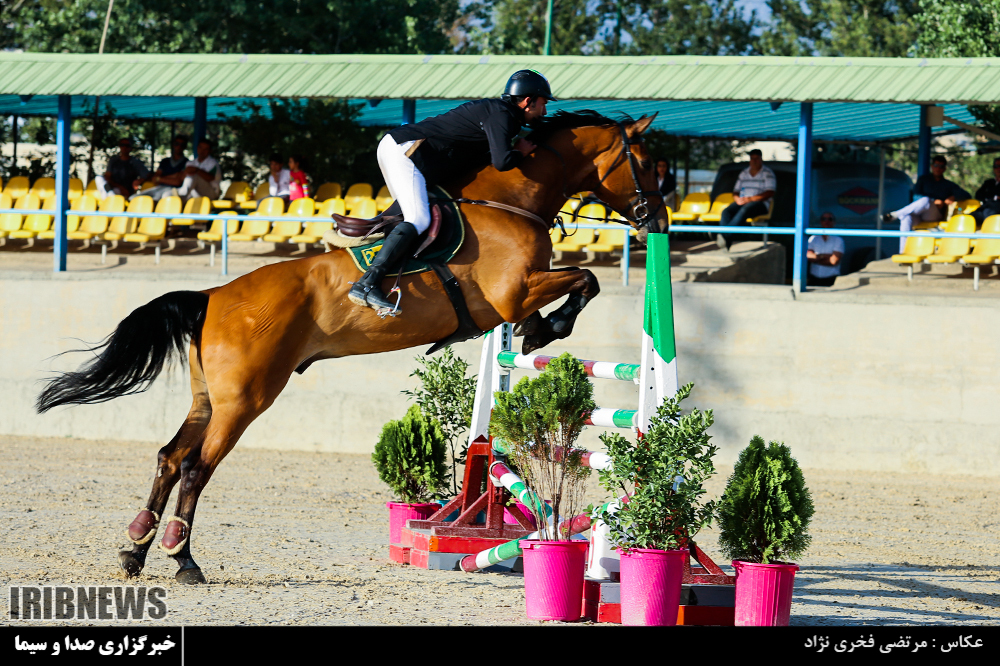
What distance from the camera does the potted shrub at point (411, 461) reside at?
6754mm

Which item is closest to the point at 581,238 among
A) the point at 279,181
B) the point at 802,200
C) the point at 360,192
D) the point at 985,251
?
the point at 802,200

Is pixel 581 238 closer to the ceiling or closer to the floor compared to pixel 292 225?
closer to the floor

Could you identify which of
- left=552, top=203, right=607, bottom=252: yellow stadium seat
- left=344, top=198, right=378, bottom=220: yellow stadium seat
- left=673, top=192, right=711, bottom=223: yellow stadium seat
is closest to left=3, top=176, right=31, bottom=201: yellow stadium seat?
left=344, top=198, right=378, bottom=220: yellow stadium seat

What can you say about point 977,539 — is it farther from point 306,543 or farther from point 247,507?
point 247,507

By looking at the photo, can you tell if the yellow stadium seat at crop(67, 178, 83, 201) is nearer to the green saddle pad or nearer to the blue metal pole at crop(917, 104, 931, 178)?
the blue metal pole at crop(917, 104, 931, 178)

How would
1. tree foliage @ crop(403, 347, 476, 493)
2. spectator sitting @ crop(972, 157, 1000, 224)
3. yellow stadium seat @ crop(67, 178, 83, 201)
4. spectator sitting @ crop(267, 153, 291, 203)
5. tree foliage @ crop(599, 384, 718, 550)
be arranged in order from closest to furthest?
tree foliage @ crop(599, 384, 718, 550)
tree foliage @ crop(403, 347, 476, 493)
spectator sitting @ crop(972, 157, 1000, 224)
spectator sitting @ crop(267, 153, 291, 203)
yellow stadium seat @ crop(67, 178, 83, 201)

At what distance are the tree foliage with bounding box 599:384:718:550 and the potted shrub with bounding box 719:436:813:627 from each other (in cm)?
14

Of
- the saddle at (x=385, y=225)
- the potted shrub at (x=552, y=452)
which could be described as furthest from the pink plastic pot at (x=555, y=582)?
the saddle at (x=385, y=225)

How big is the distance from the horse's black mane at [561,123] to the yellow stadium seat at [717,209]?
26.2 ft

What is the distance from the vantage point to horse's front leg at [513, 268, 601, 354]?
5.38 meters

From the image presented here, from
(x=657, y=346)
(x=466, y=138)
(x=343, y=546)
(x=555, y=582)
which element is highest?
(x=466, y=138)

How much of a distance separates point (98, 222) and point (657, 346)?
1077cm

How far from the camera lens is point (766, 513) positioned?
4.70 meters

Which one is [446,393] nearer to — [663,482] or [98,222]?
[663,482]
